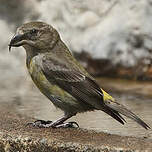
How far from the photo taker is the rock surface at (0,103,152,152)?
494 centimetres

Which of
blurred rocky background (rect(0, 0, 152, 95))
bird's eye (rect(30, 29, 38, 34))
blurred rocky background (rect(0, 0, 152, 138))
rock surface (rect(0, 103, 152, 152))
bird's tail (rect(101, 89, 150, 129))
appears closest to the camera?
rock surface (rect(0, 103, 152, 152))

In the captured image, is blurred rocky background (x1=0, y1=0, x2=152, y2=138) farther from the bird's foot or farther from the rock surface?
the rock surface

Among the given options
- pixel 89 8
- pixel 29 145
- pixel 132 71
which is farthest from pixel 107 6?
pixel 29 145

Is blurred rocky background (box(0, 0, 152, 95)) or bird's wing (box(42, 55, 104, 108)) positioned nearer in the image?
bird's wing (box(42, 55, 104, 108))

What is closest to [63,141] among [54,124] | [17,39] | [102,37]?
[54,124]

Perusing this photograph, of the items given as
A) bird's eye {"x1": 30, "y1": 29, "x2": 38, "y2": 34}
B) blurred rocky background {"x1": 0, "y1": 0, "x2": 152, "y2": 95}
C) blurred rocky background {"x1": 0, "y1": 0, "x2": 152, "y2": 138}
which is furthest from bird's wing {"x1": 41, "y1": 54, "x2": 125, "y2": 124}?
blurred rocky background {"x1": 0, "y1": 0, "x2": 152, "y2": 95}

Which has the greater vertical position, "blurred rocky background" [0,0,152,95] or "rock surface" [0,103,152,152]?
"blurred rocky background" [0,0,152,95]

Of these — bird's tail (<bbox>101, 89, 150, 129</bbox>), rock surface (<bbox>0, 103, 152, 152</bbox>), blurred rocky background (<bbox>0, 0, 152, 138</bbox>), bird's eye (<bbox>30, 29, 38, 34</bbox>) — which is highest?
blurred rocky background (<bbox>0, 0, 152, 138</bbox>)

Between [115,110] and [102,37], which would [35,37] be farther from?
[102,37]

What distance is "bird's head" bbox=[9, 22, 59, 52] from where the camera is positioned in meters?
5.80

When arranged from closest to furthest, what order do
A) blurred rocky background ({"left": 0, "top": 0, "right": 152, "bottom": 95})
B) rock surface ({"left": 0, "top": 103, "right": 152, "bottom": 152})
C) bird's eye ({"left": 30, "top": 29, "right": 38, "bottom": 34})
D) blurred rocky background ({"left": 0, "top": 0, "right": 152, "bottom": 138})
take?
rock surface ({"left": 0, "top": 103, "right": 152, "bottom": 152}) → bird's eye ({"left": 30, "top": 29, "right": 38, "bottom": 34}) → blurred rocky background ({"left": 0, "top": 0, "right": 152, "bottom": 138}) → blurred rocky background ({"left": 0, "top": 0, "right": 152, "bottom": 95})

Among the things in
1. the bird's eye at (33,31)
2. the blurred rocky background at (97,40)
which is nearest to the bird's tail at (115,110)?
the bird's eye at (33,31)

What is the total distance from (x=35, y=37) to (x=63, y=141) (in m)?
1.19

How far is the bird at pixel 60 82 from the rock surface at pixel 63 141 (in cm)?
24
